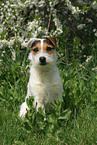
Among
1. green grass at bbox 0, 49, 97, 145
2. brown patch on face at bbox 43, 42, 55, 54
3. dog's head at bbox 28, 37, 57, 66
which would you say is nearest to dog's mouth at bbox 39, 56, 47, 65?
dog's head at bbox 28, 37, 57, 66

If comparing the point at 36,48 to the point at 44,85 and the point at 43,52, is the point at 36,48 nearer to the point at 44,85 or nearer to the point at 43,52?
the point at 43,52

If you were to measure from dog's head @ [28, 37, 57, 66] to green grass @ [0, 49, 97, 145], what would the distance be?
1.97ft

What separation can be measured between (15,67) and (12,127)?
1796mm

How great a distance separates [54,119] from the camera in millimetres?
2674

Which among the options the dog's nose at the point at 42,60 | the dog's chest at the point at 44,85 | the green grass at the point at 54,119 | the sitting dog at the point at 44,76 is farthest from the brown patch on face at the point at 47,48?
the green grass at the point at 54,119

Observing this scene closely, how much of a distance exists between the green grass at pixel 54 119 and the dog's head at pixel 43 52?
60cm

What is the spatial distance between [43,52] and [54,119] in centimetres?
94

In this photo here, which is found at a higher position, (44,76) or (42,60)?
(42,60)

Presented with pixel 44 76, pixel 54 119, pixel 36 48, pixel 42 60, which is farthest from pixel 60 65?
pixel 54 119

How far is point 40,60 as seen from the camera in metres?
2.78

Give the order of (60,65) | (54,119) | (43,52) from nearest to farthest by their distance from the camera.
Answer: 1. (54,119)
2. (43,52)
3. (60,65)

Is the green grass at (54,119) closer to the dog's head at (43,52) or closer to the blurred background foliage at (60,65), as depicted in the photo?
the blurred background foliage at (60,65)

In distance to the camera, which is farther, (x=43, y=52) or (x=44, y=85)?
(x=44, y=85)

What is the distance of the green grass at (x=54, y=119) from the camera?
8.02 feet
